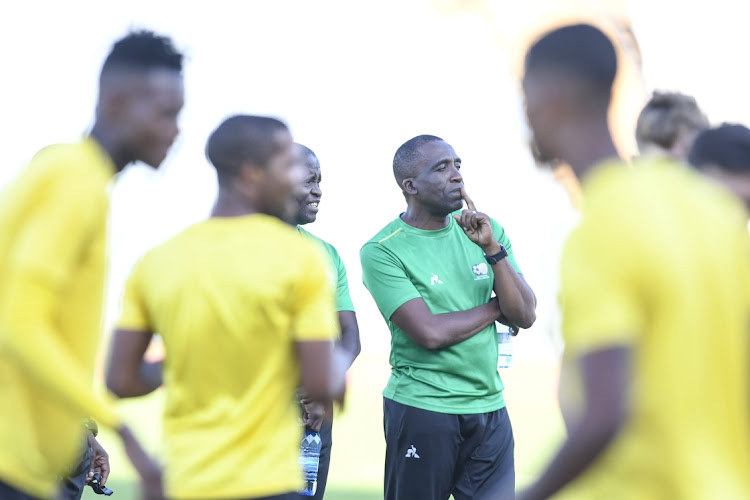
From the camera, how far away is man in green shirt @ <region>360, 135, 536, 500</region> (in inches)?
211

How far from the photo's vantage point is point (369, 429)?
43.1ft

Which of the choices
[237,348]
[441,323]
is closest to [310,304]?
[237,348]

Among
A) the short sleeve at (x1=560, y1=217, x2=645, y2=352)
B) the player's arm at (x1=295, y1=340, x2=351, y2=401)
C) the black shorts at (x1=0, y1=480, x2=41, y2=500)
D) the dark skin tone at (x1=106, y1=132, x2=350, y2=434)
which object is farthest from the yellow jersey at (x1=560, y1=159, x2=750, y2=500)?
the black shorts at (x1=0, y1=480, x2=41, y2=500)

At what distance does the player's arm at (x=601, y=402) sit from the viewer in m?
1.96

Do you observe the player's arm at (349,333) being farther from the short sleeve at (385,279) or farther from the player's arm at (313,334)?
the player's arm at (313,334)

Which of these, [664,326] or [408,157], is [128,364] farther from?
[408,157]

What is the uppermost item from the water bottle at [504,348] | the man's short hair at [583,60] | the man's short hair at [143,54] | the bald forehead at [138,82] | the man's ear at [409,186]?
the man's short hair at [583,60]

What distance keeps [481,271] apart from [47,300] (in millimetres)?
3243

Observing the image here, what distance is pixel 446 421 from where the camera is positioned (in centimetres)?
538

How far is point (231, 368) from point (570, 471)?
3.90 ft

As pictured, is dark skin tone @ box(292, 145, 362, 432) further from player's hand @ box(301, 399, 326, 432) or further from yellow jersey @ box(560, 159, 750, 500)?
yellow jersey @ box(560, 159, 750, 500)

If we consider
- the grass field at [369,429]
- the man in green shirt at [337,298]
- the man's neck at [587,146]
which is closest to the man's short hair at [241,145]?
the man's neck at [587,146]

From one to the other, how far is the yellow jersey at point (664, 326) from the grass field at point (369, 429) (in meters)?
4.73

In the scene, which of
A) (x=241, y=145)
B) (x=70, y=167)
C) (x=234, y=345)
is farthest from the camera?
(x=241, y=145)
